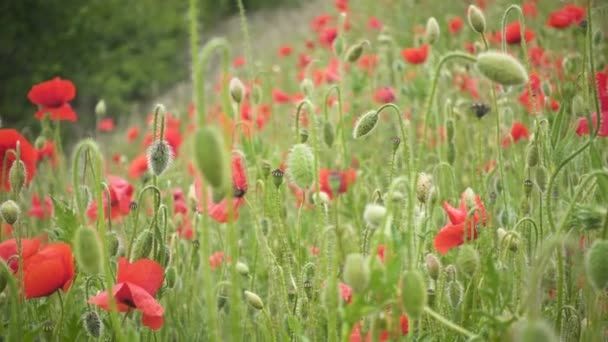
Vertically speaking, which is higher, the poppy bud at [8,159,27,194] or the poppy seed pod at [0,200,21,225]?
the poppy bud at [8,159,27,194]

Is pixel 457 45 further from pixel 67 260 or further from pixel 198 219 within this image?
pixel 67 260

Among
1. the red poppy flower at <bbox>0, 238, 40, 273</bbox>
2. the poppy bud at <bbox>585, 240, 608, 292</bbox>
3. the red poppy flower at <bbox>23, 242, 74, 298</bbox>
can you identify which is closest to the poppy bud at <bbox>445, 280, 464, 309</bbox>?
the poppy bud at <bbox>585, 240, 608, 292</bbox>

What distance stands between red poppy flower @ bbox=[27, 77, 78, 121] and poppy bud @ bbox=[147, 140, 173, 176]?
99 centimetres

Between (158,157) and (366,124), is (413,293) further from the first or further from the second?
(158,157)

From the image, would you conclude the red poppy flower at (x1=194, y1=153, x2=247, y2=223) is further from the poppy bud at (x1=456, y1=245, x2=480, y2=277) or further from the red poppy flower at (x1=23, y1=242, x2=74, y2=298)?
the poppy bud at (x1=456, y1=245, x2=480, y2=277)

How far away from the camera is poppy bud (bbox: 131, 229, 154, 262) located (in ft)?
3.96

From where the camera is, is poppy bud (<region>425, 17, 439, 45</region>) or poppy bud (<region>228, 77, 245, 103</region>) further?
poppy bud (<region>425, 17, 439, 45</region>)

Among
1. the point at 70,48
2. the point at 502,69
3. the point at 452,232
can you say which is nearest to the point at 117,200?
the point at 452,232

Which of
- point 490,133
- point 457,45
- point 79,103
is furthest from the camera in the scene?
point 79,103

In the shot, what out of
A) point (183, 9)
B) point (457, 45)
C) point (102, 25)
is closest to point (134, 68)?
point (102, 25)

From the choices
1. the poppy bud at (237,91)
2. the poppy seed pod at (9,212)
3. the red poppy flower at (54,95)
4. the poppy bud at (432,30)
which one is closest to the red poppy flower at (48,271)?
the poppy seed pod at (9,212)

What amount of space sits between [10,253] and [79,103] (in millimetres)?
7195

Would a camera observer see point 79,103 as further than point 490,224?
Yes

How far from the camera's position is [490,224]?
1.32 meters
